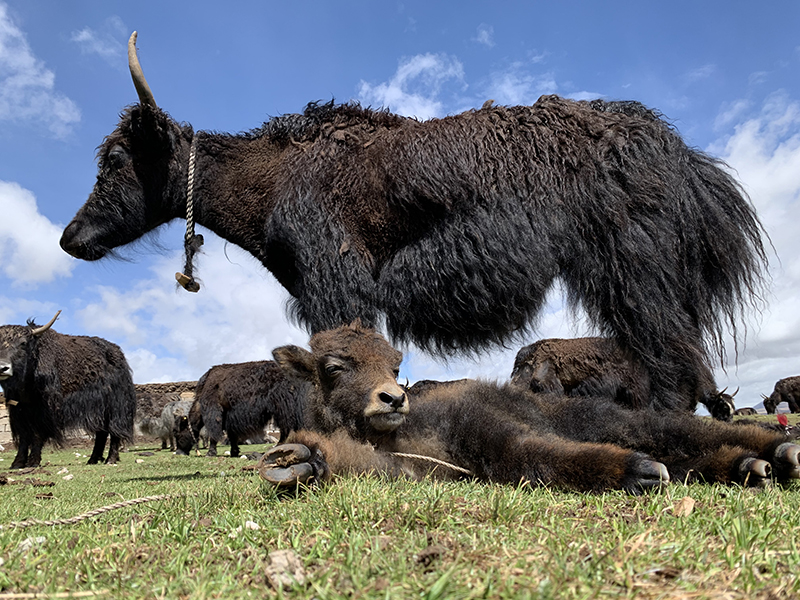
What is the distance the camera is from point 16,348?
355 inches

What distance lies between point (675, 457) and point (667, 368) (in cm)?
74

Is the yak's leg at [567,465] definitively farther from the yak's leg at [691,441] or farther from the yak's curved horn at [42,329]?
the yak's curved horn at [42,329]

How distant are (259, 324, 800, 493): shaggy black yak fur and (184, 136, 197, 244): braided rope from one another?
54.1 inches

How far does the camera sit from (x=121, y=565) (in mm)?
1538

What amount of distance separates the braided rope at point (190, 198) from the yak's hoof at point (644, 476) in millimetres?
3391

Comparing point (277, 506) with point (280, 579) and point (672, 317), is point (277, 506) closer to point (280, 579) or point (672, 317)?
point (280, 579)

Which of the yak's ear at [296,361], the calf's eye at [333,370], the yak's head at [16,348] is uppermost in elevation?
the yak's head at [16,348]

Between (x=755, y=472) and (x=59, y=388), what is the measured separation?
10363 millimetres

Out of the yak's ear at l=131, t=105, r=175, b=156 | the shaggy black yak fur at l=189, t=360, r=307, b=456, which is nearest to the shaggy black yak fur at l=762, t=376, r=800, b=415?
the shaggy black yak fur at l=189, t=360, r=307, b=456

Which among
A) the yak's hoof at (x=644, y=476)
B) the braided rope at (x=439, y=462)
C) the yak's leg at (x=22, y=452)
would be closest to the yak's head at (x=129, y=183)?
the braided rope at (x=439, y=462)

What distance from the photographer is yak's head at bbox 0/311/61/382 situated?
8.73 meters

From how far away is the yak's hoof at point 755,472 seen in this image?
2535 mm

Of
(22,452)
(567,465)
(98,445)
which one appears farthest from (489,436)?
(98,445)

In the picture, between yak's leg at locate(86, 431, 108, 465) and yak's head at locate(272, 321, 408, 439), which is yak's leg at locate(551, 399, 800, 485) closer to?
yak's head at locate(272, 321, 408, 439)
